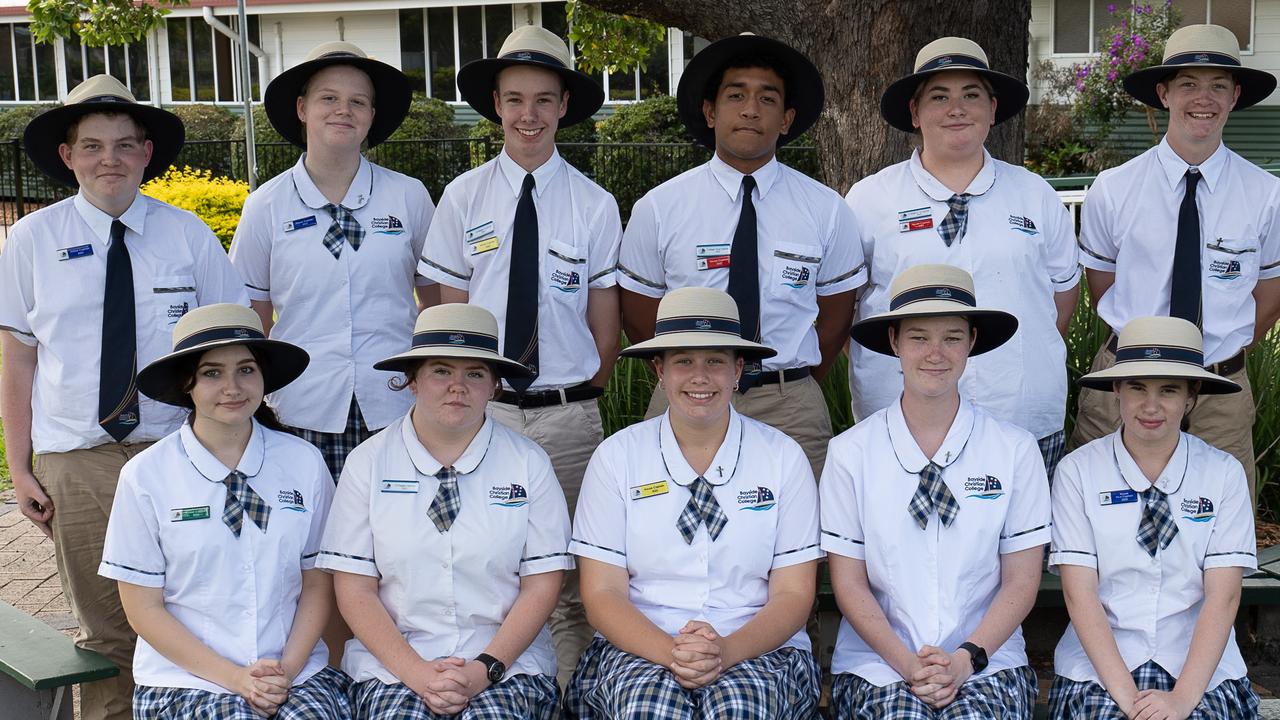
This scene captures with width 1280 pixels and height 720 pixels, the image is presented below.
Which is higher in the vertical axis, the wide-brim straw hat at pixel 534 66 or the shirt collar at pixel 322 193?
the wide-brim straw hat at pixel 534 66

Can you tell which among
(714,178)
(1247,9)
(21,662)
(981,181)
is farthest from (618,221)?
(1247,9)

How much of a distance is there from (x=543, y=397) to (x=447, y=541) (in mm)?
914

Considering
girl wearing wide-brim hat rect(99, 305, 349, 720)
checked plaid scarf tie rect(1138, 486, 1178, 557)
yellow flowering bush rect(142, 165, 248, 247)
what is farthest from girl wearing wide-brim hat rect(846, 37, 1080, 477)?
yellow flowering bush rect(142, 165, 248, 247)


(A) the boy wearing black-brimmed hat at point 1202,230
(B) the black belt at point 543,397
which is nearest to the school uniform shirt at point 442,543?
(B) the black belt at point 543,397

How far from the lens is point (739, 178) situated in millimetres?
4914

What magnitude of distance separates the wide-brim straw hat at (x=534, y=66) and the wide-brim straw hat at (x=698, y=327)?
115cm

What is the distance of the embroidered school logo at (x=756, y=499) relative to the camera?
412 centimetres

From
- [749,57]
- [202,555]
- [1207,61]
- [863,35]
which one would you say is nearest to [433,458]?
[202,555]

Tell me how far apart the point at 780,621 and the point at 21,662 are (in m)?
2.45

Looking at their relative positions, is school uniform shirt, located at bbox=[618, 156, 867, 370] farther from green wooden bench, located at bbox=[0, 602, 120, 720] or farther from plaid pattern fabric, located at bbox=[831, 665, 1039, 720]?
green wooden bench, located at bbox=[0, 602, 120, 720]

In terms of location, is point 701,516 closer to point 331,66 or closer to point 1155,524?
point 1155,524

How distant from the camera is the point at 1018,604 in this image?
13.2ft

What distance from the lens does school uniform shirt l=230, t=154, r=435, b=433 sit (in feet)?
15.7

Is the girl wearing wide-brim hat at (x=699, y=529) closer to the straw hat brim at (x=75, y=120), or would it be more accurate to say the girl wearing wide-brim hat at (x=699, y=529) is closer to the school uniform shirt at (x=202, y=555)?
the school uniform shirt at (x=202, y=555)
